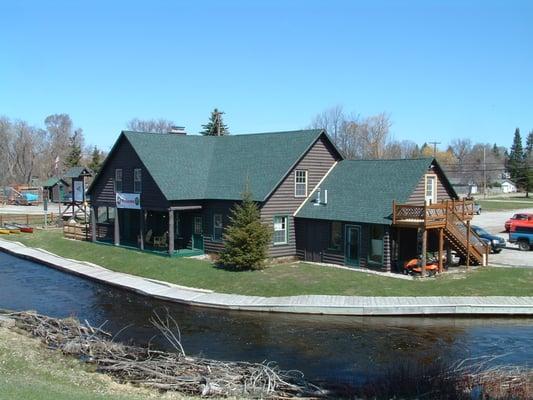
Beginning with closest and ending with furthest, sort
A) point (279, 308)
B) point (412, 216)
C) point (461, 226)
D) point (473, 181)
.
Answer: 1. point (279, 308)
2. point (412, 216)
3. point (461, 226)
4. point (473, 181)

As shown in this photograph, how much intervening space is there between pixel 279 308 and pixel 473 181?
12985 centimetres

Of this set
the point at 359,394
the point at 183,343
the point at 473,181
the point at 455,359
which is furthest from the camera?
the point at 473,181

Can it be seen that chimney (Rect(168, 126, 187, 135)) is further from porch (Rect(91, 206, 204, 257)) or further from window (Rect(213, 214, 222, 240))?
window (Rect(213, 214, 222, 240))

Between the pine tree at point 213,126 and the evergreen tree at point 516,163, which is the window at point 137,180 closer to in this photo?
the pine tree at point 213,126

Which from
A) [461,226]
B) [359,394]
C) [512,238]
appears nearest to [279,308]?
[359,394]

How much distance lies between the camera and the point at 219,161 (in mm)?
38375

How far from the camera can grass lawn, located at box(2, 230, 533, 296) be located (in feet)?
83.0

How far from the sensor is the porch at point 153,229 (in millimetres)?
35244

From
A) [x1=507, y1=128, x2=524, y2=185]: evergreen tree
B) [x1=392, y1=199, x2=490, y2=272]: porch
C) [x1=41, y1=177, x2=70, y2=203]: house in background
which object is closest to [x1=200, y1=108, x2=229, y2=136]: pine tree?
[x1=41, y1=177, x2=70, y2=203]: house in background

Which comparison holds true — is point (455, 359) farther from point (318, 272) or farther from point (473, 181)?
point (473, 181)

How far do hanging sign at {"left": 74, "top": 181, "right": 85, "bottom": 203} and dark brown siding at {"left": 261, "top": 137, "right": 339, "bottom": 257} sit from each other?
25.0 metres

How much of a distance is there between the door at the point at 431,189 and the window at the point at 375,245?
155 inches


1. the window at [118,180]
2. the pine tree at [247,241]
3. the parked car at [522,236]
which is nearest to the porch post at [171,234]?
the pine tree at [247,241]

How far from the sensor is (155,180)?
34625mm
